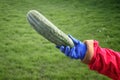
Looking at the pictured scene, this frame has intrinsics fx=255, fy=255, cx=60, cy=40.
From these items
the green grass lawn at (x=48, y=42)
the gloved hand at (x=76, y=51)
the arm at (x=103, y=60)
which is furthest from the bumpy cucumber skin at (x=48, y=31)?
the green grass lawn at (x=48, y=42)

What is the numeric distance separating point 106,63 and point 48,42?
222 inches

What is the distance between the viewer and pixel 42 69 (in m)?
6.13

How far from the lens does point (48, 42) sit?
7863mm

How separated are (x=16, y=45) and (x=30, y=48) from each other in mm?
484

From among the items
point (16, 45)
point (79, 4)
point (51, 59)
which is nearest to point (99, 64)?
point (51, 59)

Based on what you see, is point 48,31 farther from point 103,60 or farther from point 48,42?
point 48,42

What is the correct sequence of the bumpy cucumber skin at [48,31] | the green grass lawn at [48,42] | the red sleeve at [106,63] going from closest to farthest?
the red sleeve at [106,63]
the bumpy cucumber skin at [48,31]
the green grass lawn at [48,42]

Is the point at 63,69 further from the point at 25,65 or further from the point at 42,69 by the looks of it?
the point at 25,65

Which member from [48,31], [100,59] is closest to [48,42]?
[48,31]

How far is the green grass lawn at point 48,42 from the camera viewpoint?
600 centimetres

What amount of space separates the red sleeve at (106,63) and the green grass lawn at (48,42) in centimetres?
343

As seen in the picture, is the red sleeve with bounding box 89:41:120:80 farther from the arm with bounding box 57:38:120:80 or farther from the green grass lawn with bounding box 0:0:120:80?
the green grass lawn with bounding box 0:0:120:80

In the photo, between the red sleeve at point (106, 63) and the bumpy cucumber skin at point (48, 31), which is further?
the bumpy cucumber skin at point (48, 31)

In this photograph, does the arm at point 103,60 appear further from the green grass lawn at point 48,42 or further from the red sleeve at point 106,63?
the green grass lawn at point 48,42
